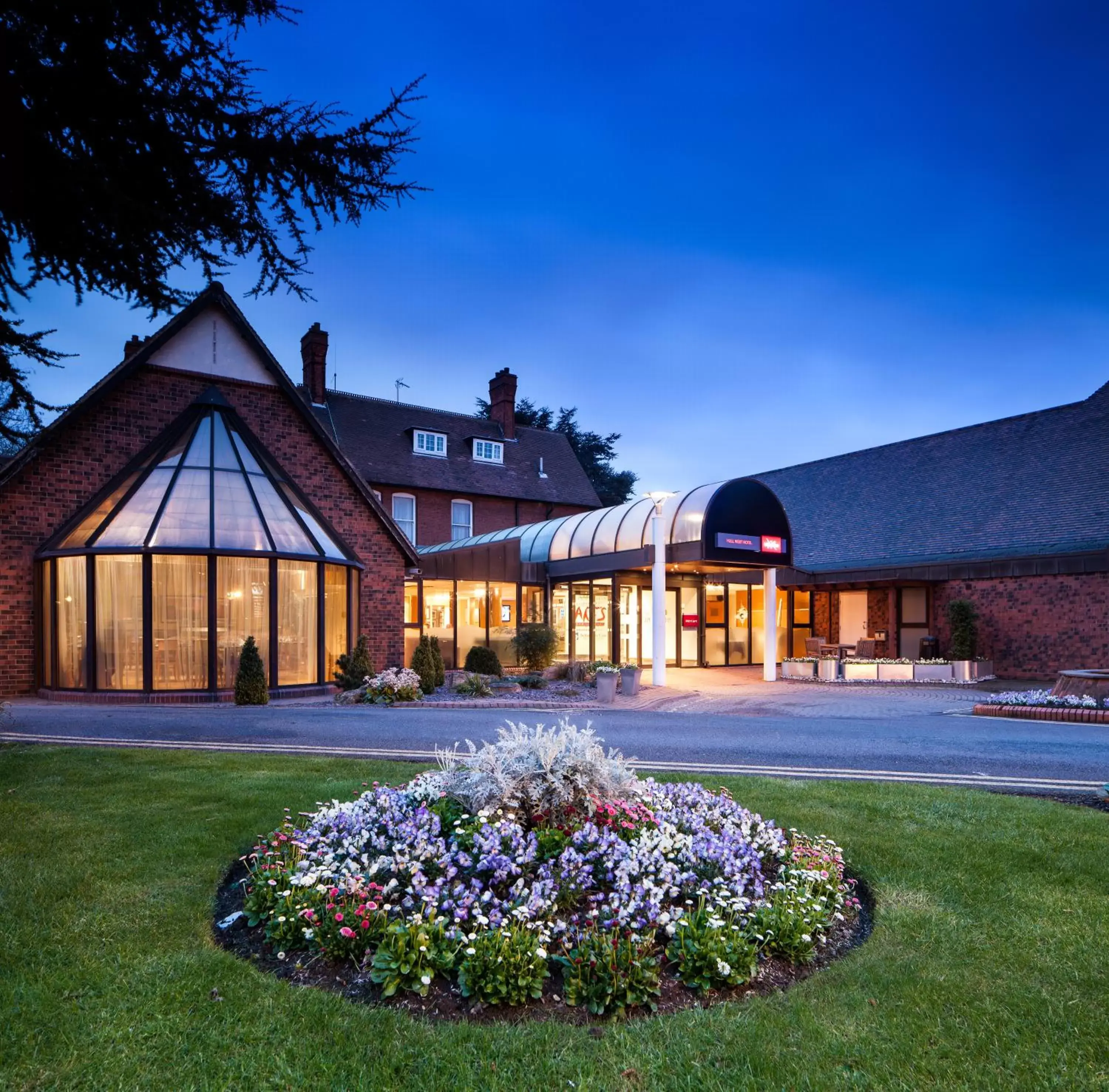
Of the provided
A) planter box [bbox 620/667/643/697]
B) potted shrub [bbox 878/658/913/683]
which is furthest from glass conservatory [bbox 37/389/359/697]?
potted shrub [bbox 878/658/913/683]

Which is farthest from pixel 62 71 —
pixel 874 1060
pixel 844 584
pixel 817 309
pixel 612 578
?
pixel 817 309

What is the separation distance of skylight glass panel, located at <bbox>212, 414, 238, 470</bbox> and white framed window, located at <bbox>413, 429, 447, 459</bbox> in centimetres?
1423

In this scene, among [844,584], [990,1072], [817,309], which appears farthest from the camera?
[817,309]

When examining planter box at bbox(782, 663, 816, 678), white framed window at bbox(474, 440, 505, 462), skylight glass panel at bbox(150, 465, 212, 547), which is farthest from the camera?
white framed window at bbox(474, 440, 505, 462)

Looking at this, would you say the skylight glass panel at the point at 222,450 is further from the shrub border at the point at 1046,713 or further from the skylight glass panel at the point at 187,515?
the shrub border at the point at 1046,713

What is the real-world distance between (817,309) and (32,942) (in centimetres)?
4618

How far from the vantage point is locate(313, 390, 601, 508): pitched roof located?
32.1 m

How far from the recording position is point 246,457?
19.1m

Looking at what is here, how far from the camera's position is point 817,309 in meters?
44.4

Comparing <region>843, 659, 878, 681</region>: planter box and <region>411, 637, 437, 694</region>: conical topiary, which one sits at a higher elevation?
<region>411, 637, 437, 694</region>: conical topiary

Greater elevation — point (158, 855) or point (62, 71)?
point (62, 71)

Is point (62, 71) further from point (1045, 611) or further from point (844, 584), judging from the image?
point (844, 584)

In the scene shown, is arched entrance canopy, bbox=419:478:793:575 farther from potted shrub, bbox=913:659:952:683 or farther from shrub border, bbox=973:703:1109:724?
shrub border, bbox=973:703:1109:724

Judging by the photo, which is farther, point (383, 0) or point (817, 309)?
point (817, 309)
